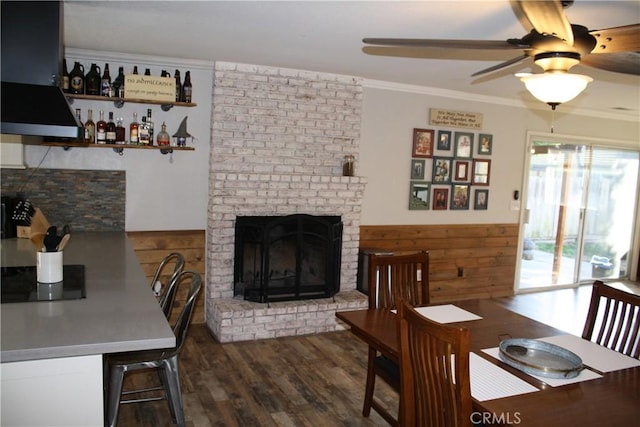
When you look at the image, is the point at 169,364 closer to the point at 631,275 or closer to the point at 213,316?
the point at 213,316

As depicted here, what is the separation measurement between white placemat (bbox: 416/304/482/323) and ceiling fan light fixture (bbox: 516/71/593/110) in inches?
44.7

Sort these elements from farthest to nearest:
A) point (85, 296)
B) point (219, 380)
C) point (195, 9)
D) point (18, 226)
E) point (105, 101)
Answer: point (105, 101) < point (18, 226) < point (219, 380) < point (195, 9) < point (85, 296)

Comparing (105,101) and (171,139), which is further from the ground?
(105,101)

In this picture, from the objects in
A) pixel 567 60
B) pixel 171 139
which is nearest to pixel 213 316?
pixel 171 139

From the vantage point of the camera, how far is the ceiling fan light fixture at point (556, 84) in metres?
1.95

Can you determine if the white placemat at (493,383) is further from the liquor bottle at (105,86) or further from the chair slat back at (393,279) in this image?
the liquor bottle at (105,86)

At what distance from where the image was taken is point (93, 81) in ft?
12.4

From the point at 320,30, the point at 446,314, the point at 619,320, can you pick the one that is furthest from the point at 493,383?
the point at 320,30

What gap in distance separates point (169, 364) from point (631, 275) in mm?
7071

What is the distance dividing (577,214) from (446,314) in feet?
16.1

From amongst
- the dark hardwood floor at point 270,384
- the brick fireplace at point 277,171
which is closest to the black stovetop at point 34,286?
the dark hardwood floor at point 270,384

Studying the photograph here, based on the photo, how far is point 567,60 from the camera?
1.95 metres

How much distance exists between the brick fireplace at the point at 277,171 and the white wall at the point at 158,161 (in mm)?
142

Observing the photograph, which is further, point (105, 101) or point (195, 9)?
point (105, 101)
